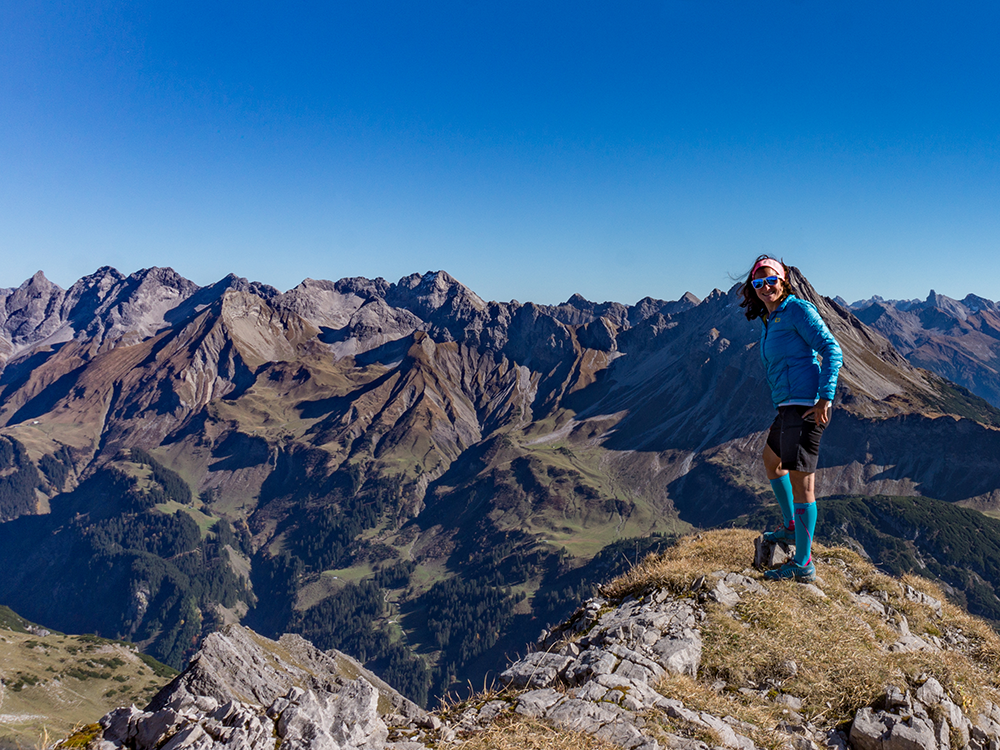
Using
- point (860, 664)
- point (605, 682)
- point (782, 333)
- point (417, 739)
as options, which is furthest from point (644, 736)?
point (782, 333)

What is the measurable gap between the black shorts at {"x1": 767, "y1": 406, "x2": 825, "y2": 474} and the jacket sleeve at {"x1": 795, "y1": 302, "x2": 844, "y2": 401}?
0.53 m

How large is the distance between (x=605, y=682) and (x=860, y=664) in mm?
3929

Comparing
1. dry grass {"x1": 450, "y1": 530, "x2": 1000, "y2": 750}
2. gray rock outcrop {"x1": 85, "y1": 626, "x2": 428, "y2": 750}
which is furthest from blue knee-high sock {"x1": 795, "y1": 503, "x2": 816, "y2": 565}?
gray rock outcrop {"x1": 85, "y1": 626, "x2": 428, "y2": 750}

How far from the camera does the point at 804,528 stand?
37.9 ft

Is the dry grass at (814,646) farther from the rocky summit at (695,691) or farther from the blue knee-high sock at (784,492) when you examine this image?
the blue knee-high sock at (784,492)

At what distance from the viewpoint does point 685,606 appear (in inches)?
418

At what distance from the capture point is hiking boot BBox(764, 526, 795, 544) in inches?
507

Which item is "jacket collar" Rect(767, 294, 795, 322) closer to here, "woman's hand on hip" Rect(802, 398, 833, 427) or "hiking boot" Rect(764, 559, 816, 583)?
"woman's hand on hip" Rect(802, 398, 833, 427)

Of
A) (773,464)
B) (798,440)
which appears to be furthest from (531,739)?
(773,464)

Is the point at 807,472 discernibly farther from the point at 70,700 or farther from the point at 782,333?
the point at 70,700

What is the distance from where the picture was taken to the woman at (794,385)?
1080cm

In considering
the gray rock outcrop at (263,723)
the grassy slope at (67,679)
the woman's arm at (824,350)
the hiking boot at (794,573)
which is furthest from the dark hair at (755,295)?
the grassy slope at (67,679)

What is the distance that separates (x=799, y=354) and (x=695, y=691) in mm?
6659

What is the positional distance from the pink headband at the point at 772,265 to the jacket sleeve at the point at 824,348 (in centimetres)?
110
